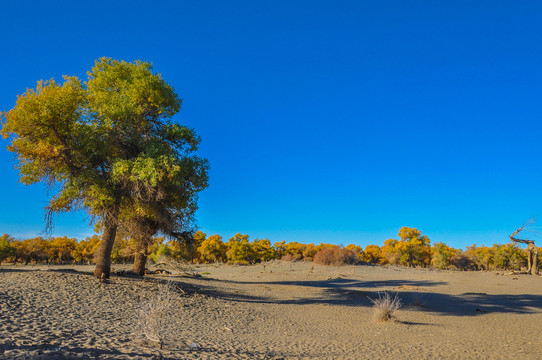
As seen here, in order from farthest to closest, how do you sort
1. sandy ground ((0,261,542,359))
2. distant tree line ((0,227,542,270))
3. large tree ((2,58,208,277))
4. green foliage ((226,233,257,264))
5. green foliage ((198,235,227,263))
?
1. green foliage ((198,235,227,263))
2. green foliage ((226,233,257,264))
3. distant tree line ((0,227,542,270))
4. large tree ((2,58,208,277))
5. sandy ground ((0,261,542,359))

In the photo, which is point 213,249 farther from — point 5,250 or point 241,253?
point 5,250

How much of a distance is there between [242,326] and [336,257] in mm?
39895

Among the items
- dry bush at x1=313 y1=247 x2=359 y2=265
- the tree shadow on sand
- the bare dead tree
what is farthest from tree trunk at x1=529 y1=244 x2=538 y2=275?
dry bush at x1=313 y1=247 x2=359 y2=265

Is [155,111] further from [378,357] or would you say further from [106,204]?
[378,357]

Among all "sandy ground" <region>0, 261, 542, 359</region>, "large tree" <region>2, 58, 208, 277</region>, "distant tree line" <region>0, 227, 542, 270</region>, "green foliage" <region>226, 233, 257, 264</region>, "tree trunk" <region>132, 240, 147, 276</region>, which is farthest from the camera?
"green foliage" <region>226, 233, 257, 264</region>

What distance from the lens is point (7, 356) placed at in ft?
17.2

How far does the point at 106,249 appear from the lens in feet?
50.1

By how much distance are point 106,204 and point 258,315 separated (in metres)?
8.01

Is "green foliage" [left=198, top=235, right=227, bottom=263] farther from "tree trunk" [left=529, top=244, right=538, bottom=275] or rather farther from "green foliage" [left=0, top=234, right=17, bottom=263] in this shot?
"tree trunk" [left=529, top=244, right=538, bottom=275]

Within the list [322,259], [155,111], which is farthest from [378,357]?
[322,259]

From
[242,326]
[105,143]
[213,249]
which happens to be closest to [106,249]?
[105,143]

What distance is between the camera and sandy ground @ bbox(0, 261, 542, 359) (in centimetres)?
698

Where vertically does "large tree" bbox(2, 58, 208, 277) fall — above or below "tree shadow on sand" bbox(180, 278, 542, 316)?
above

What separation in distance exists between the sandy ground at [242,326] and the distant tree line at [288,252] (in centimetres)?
2737
